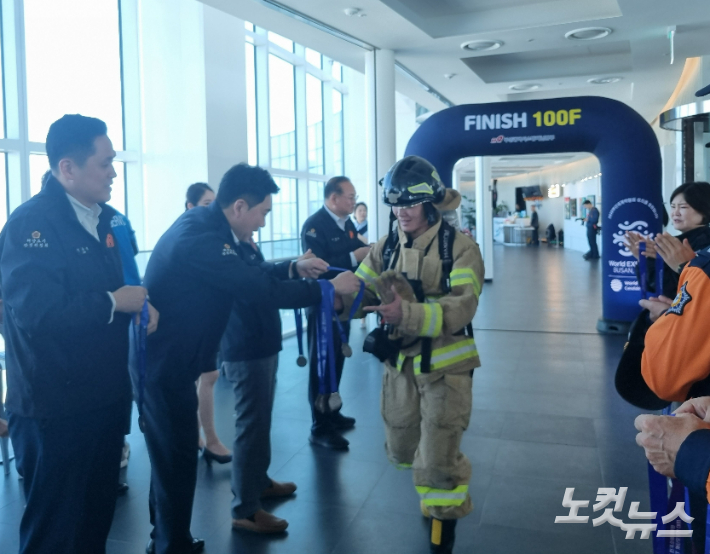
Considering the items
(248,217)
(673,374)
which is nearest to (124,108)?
(248,217)

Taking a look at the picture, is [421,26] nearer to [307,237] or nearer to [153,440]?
[307,237]

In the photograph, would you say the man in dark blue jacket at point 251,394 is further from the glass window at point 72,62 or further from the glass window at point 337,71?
the glass window at point 337,71

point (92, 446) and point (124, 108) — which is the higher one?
point (124, 108)

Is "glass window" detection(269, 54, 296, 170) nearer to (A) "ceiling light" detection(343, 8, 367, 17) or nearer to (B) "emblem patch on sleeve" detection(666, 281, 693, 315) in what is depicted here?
(A) "ceiling light" detection(343, 8, 367, 17)

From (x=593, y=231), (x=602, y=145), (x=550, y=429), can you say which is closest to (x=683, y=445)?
(x=550, y=429)

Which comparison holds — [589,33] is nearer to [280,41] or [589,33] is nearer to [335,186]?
[335,186]

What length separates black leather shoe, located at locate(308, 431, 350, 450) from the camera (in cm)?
404

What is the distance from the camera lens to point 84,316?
6.41 feet

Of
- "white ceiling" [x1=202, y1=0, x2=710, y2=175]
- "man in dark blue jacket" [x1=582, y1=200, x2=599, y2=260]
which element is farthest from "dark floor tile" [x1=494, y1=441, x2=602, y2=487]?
"man in dark blue jacket" [x1=582, y1=200, x2=599, y2=260]

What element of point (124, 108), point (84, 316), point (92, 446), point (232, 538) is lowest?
point (232, 538)

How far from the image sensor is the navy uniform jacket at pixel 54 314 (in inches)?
75.1

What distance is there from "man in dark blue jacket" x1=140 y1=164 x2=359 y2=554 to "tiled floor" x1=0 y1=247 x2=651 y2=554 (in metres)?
0.45

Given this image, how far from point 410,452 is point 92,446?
1.38 m

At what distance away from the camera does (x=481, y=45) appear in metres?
7.56
